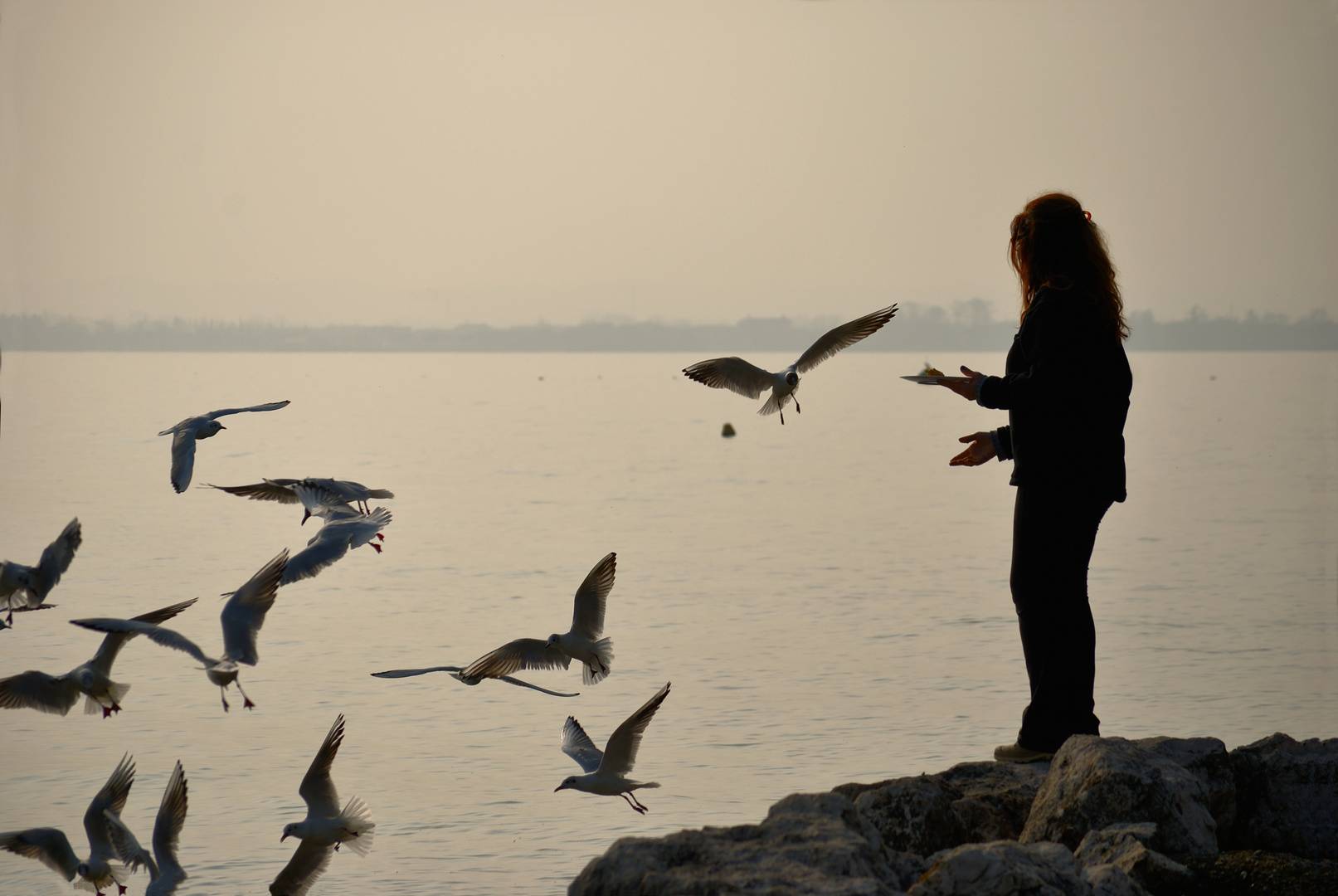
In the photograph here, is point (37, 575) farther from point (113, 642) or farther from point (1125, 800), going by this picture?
point (1125, 800)

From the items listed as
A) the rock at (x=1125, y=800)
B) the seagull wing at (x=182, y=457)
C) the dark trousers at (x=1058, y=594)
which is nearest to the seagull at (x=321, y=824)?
the seagull wing at (x=182, y=457)

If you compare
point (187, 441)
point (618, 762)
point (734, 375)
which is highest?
point (734, 375)

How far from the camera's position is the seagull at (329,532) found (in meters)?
4.27

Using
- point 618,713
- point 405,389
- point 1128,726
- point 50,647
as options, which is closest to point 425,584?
point 50,647

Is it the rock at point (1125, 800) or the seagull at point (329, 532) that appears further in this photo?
the seagull at point (329, 532)

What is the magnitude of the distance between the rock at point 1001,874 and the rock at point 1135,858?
270mm

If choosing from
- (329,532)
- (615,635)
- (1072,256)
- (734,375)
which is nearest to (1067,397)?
(1072,256)

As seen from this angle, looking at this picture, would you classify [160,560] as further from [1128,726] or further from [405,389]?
[405,389]

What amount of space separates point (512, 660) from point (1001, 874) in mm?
1938

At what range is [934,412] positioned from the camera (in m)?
33.8

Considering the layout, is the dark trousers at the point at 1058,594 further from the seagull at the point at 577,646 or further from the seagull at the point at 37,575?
the seagull at the point at 37,575

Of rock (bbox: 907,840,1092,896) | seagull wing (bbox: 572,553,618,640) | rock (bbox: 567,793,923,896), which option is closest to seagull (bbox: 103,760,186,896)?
seagull wing (bbox: 572,553,618,640)

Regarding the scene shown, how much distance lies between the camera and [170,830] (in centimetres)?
429

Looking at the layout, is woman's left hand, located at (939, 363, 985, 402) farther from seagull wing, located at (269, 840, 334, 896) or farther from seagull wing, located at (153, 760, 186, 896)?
seagull wing, located at (153, 760, 186, 896)
